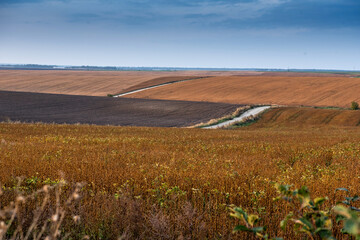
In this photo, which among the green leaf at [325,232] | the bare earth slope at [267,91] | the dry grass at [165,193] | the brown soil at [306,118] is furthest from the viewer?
the bare earth slope at [267,91]

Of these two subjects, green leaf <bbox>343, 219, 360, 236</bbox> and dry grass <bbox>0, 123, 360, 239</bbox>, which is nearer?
green leaf <bbox>343, 219, 360, 236</bbox>

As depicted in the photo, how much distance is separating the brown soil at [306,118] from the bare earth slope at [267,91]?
46.4 ft

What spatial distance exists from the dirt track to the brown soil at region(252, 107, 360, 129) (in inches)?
280

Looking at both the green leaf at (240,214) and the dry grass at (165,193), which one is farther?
the dry grass at (165,193)

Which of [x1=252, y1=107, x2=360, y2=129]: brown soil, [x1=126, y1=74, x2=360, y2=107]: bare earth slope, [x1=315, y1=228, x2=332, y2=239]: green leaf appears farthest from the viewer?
[x1=126, y1=74, x2=360, y2=107]: bare earth slope

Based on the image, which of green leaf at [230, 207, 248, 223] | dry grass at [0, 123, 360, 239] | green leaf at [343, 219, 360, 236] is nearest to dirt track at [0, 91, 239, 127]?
dry grass at [0, 123, 360, 239]

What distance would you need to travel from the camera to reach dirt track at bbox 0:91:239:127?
42.1 metres

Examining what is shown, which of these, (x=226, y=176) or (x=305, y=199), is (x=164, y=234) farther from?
(x=226, y=176)

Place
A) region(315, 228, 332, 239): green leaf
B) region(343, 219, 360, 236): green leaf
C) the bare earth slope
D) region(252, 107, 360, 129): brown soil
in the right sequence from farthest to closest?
the bare earth slope, region(252, 107, 360, 129): brown soil, region(315, 228, 332, 239): green leaf, region(343, 219, 360, 236): green leaf

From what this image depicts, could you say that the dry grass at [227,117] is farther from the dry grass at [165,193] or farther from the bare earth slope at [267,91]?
the dry grass at [165,193]

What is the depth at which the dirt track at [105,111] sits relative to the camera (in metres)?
42.1

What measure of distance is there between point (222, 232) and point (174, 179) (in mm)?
2520

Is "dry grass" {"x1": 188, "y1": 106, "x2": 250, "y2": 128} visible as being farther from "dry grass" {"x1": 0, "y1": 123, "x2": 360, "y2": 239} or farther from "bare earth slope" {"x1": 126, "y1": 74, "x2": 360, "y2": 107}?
"dry grass" {"x1": 0, "y1": 123, "x2": 360, "y2": 239}

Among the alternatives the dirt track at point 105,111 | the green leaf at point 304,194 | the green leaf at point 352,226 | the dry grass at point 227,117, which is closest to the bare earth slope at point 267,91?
the dry grass at point 227,117
